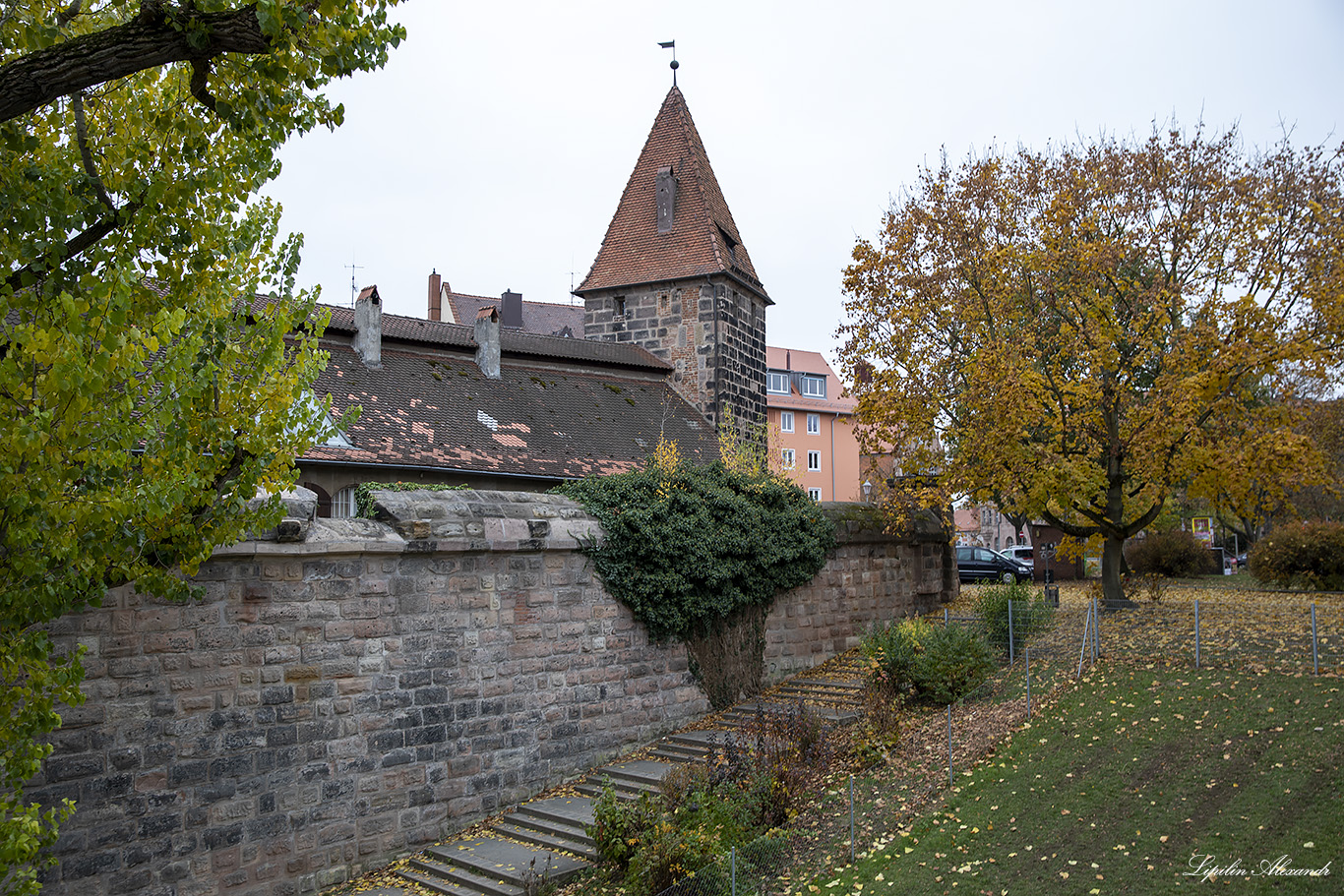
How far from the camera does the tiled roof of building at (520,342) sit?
24.0m

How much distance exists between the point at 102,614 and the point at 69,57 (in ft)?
16.0

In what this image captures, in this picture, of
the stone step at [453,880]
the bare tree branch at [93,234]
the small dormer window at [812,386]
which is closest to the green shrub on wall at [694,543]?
the stone step at [453,880]

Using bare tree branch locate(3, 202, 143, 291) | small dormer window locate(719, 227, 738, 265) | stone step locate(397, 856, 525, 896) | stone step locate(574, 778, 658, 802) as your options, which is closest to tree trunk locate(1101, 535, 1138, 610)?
stone step locate(574, 778, 658, 802)

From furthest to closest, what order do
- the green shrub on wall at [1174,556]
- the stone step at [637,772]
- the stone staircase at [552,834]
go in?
the green shrub on wall at [1174,556]
the stone step at [637,772]
the stone staircase at [552,834]

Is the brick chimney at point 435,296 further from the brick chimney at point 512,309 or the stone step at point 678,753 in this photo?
the stone step at point 678,753

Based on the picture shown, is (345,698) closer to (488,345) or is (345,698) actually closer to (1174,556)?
(488,345)

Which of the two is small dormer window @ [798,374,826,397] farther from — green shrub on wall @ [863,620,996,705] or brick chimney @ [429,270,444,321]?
green shrub on wall @ [863,620,996,705]

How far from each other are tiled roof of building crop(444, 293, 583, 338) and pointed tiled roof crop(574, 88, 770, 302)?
15.8 metres

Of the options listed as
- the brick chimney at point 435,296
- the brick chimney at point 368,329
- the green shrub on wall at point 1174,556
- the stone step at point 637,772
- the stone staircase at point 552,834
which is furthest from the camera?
the brick chimney at point 435,296

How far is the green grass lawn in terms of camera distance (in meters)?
7.40

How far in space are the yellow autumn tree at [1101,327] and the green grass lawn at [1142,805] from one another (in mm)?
5136

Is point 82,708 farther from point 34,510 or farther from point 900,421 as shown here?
point 900,421

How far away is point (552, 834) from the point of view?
33.3 ft

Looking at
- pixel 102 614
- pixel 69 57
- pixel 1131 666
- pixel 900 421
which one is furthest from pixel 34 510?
pixel 900 421
